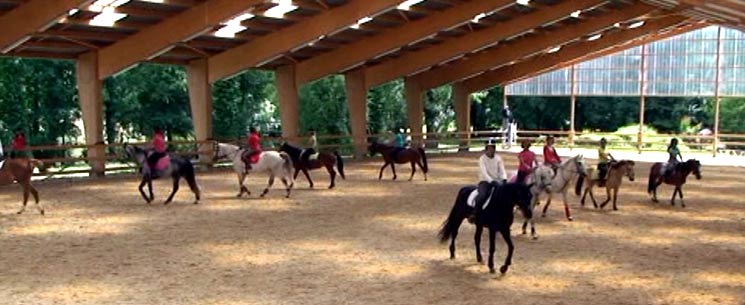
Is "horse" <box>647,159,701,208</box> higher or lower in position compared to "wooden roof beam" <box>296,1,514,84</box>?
lower

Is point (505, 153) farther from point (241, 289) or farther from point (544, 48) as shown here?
point (241, 289)

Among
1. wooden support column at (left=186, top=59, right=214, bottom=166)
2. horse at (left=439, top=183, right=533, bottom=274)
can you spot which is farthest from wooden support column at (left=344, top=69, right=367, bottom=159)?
horse at (left=439, top=183, right=533, bottom=274)

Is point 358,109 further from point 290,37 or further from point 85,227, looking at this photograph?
point 85,227

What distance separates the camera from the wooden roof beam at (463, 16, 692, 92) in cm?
2795

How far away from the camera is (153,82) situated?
30406 millimetres

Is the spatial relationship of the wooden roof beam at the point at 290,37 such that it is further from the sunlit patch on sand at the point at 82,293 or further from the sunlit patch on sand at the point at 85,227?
the sunlit patch on sand at the point at 82,293

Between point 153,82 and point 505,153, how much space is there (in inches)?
Result: 564

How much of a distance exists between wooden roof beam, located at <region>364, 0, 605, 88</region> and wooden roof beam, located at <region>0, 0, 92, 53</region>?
43.4 ft

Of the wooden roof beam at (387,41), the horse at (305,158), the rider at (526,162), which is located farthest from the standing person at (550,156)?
the wooden roof beam at (387,41)

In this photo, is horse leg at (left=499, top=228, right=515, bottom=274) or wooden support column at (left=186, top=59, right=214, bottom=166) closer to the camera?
horse leg at (left=499, top=228, right=515, bottom=274)

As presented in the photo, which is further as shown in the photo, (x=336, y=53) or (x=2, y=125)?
(x=2, y=125)

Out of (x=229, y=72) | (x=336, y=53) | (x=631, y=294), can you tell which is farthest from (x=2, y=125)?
(x=631, y=294)

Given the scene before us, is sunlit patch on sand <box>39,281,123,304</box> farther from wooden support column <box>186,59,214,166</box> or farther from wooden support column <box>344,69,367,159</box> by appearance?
wooden support column <box>344,69,367,159</box>

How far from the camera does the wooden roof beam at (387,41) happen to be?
2047 centimetres
